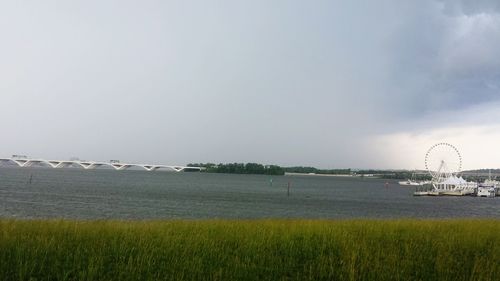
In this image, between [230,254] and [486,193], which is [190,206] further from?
[486,193]

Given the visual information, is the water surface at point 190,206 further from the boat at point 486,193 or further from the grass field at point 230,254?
the boat at point 486,193

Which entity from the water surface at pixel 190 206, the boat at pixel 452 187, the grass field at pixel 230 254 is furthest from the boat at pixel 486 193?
the grass field at pixel 230 254

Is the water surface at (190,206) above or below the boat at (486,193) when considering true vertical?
below

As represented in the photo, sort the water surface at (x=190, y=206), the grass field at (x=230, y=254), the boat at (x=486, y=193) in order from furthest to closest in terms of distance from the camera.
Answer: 1. the boat at (x=486, y=193)
2. the water surface at (x=190, y=206)
3. the grass field at (x=230, y=254)

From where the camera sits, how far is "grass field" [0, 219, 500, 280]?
8859mm

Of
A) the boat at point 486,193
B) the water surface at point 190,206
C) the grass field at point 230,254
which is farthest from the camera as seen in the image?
the boat at point 486,193

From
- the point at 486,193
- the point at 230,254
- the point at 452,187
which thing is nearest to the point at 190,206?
the point at 230,254

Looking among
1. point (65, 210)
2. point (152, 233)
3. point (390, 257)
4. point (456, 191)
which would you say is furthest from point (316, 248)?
point (456, 191)

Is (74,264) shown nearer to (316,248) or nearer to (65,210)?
(316,248)

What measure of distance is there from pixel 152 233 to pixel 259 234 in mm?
2922

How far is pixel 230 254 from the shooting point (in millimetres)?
10930

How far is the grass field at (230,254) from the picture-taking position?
8.86m

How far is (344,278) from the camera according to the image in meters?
9.13

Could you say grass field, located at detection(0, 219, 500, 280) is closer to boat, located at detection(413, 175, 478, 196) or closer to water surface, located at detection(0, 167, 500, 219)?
water surface, located at detection(0, 167, 500, 219)
